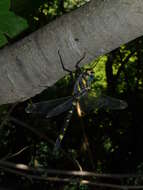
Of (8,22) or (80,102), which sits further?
(80,102)

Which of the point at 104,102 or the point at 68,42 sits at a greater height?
the point at 68,42

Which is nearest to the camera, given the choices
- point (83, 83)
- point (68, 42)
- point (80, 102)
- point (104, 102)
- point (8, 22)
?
point (68, 42)

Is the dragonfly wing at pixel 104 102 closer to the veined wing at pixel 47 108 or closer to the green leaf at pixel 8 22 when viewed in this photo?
the veined wing at pixel 47 108

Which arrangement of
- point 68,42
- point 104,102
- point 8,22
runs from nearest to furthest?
1. point 68,42
2. point 8,22
3. point 104,102

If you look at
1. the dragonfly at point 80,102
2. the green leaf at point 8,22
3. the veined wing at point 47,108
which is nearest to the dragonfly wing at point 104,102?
the dragonfly at point 80,102

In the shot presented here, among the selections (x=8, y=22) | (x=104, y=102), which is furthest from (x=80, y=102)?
(x=8, y=22)


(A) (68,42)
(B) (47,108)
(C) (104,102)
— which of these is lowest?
(C) (104,102)

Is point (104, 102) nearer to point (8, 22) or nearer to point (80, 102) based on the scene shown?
point (80, 102)
